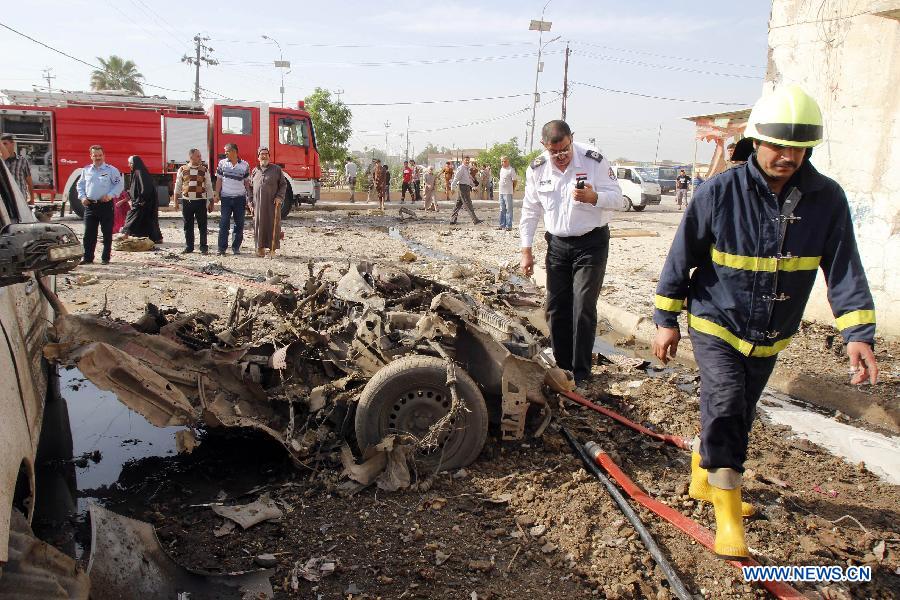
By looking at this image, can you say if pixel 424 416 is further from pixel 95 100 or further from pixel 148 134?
pixel 95 100

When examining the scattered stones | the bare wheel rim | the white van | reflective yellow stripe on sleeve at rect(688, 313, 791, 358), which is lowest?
the scattered stones

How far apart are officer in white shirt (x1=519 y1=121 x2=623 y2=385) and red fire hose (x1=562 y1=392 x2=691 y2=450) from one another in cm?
58

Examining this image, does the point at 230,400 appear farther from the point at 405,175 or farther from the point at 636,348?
the point at 405,175

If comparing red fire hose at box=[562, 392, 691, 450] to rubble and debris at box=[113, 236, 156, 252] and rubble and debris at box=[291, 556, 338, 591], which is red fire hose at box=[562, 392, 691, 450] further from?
rubble and debris at box=[113, 236, 156, 252]

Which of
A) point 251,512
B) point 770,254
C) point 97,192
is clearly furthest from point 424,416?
point 97,192

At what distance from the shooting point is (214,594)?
2498mm

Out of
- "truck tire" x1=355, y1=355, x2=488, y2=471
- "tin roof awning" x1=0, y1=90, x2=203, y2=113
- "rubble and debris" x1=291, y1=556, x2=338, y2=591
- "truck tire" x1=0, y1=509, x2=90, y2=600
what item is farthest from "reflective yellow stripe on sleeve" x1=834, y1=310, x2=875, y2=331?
"tin roof awning" x1=0, y1=90, x2=203, y2=113

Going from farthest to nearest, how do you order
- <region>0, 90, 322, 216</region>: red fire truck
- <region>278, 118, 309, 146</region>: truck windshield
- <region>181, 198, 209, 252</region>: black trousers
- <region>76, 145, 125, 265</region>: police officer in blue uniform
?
<region>278, 118, 309, 146</region>: truck windshield
<region>0, 90, 322, 216</region>: red fire truck
<region>181, 198, 209, 252</region>: black trousers
<region>76, 145, 125, 265</region>: police officer in blue uniform

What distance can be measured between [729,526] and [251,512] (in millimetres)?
2199

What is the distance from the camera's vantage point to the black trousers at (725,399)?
2.74 meters

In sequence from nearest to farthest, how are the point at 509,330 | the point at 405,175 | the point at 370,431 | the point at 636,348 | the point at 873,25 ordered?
the point at 370,431 → the point at 509,330 → the point at 873,25 → the point at 636,348 → the point at 405,175

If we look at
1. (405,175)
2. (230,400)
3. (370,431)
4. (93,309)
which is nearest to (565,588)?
(370,431)

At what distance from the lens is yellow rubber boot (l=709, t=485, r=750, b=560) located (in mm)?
2691

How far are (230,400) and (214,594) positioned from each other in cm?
126
